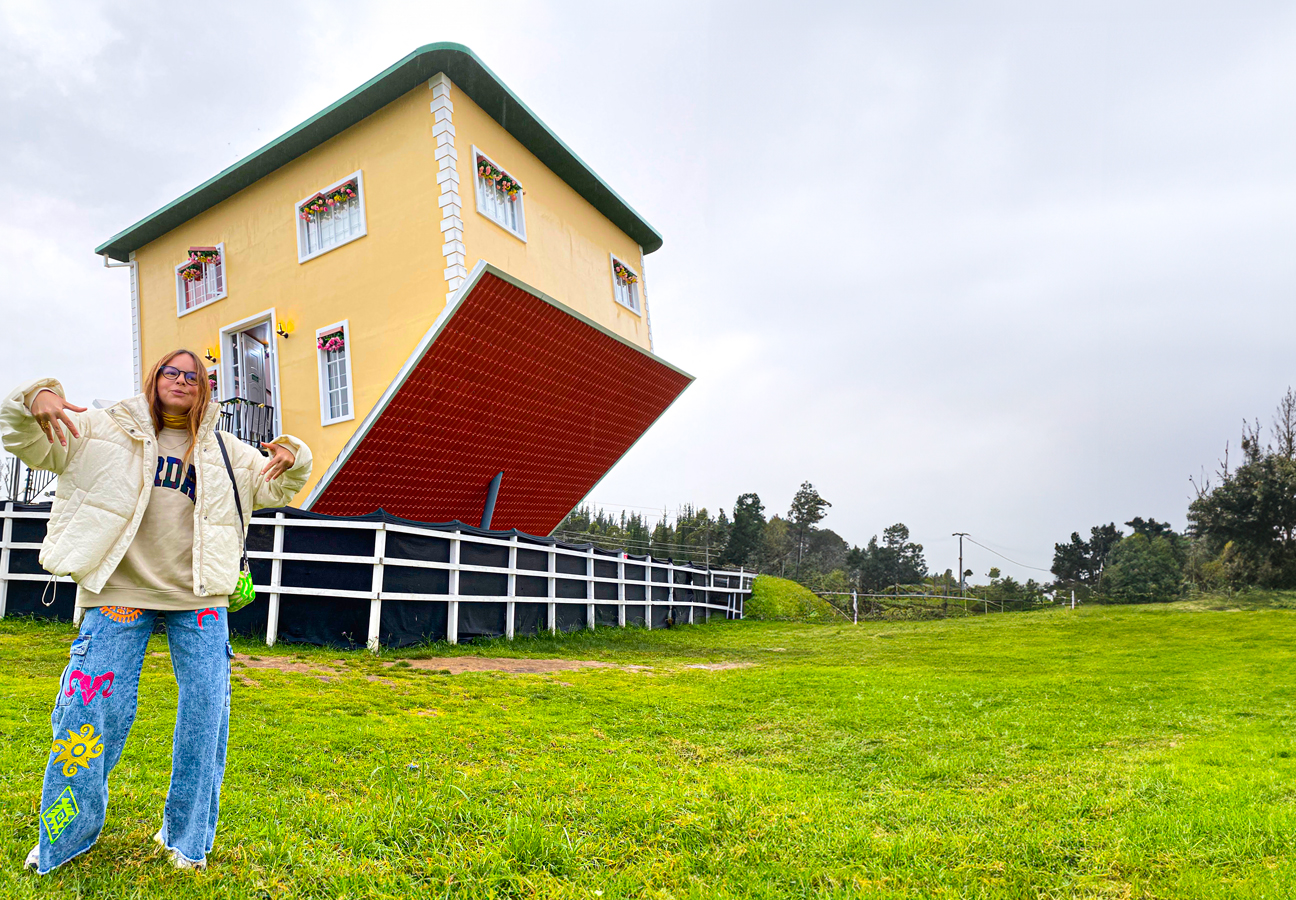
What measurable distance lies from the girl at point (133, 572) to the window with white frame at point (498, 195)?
9.56m

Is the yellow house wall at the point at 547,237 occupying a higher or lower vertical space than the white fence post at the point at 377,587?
higher

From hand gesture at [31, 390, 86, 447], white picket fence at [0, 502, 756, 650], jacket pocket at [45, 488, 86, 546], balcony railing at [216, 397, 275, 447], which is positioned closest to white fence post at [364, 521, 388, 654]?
white picket fence at [0, 502, 756, 650]

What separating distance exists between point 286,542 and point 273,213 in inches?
269

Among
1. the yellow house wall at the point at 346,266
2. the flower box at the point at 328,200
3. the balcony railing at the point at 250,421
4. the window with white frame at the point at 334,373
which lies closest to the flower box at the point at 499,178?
the yellow house wall at the point at 346,266

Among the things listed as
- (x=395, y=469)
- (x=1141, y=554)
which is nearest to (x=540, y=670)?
(x=395, y=469)

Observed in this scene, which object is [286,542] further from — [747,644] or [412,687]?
[747,644]

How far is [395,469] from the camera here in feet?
41.2

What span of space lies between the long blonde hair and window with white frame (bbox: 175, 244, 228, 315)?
12731 millimetres

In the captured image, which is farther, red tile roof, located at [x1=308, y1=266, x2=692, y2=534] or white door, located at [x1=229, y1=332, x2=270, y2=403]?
white door, located at [x1=229, y1=332, x2=270, y2=403]

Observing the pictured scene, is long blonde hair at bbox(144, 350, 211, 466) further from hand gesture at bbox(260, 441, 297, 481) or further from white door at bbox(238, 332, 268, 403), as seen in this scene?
white door at bbox(238, 332, 268, 403)

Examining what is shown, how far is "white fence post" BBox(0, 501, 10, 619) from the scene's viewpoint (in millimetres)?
9945

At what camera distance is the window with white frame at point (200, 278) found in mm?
14164

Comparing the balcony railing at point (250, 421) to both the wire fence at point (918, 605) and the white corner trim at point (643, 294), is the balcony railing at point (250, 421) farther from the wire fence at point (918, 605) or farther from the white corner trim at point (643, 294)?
the wire fence at point (918, 605)

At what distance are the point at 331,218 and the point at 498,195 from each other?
2.86 m
